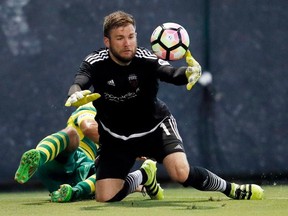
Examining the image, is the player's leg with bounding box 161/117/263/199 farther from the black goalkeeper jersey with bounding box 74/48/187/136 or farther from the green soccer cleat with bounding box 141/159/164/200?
the green soccer cleat with bounding box 141/159/164/200

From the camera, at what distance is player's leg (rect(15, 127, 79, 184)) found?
686cm

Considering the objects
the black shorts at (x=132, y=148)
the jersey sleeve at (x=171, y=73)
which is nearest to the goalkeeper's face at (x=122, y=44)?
the jersey sleeve at (x=171, y=73)

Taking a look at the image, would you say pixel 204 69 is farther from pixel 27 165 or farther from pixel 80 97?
pixel 80 97

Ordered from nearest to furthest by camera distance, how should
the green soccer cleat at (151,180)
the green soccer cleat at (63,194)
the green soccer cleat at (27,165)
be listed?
→ the green soccer cleat at (27,165) → the green soccer cleat at (63,194) → the green soccer cleat at (151,180)

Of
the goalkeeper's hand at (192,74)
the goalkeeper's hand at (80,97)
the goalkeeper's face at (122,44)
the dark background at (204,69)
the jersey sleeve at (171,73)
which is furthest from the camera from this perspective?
the dark background at (204,69)

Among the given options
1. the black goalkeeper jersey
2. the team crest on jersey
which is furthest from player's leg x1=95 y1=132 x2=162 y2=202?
the team crest on jersey

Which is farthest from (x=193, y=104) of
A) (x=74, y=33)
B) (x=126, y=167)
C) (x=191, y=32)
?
(x=126, y=167)

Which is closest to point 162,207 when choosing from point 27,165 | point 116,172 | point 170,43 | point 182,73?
point 116,172

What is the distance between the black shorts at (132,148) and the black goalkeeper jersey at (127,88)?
6 cm

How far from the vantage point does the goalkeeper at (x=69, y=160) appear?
7142 mm

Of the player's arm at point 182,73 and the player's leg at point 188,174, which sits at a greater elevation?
the player's arm at point 182,73

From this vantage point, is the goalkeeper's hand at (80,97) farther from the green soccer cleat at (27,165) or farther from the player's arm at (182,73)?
the green soccer cleat at (27,165)

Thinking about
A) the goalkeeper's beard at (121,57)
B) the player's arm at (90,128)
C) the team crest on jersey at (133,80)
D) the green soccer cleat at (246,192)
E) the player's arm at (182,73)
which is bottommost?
the green soccer cleat at (246,192)

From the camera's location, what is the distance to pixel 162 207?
659cm
